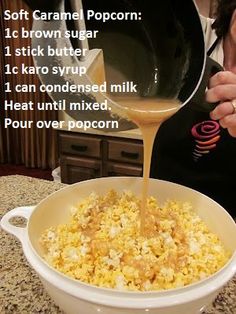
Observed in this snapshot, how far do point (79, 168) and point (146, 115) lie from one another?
5.29 feet

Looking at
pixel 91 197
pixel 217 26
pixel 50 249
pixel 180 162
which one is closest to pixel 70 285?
pixel 50 249

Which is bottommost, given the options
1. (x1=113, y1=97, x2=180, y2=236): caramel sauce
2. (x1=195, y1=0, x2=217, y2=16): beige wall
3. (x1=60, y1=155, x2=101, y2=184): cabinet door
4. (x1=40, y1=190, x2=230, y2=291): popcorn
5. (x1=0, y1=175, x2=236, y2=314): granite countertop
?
(x1=60, y1=155, x2=101, y2=184): cabinet door

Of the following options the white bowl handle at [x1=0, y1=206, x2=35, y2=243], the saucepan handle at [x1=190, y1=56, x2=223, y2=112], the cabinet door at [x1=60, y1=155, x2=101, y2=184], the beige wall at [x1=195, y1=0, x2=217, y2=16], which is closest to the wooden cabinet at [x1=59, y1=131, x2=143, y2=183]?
the cabinet door at [x1=60, y1=155, x2=101, y2=184]

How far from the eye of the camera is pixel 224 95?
0.66 metres

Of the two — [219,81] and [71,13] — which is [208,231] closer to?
[219,81]

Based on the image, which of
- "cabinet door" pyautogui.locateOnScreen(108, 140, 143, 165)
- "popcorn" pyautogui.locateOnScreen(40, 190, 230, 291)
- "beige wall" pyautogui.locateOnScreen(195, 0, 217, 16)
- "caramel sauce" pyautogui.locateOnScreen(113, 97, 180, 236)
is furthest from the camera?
"cabinet door" pyautogui.locateOnScreen(108, 140, 143, 165)

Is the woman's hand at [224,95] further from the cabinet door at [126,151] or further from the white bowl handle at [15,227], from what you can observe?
the cabinet door at [126,151]

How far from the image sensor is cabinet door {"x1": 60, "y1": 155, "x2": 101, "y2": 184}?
219 cm

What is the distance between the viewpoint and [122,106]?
2.06 ft

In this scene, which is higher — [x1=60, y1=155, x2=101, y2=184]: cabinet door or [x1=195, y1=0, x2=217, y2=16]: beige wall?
[x1=195, y1=0, x2=217, y2=16]: beige wall

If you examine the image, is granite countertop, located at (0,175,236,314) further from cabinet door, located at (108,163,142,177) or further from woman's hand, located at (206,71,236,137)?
cabinet door, located at (108,163,142,177)

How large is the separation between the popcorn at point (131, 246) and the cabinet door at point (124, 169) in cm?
137

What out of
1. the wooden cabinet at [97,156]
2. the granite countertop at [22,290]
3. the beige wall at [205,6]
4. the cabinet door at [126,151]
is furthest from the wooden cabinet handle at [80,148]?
the granite countertop at [22,290]

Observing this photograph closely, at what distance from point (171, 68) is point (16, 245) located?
49 cm
